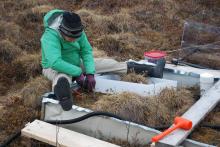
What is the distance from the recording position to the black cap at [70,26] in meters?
5.12

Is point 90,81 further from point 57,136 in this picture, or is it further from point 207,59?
point 207,59

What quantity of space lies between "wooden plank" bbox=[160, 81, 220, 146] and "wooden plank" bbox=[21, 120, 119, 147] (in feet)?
2.11

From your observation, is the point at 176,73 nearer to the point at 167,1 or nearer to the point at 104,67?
the point at 104,67

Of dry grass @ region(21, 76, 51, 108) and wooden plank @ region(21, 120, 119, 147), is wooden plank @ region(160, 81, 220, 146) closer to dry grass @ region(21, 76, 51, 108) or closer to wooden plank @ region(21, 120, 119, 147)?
wooden plank @ region(21, 120, 119, 147)

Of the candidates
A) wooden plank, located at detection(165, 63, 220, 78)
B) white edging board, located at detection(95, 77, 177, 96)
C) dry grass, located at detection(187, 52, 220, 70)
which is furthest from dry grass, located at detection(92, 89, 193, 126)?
dry grass, located at detection(187, 52, 220, 70)

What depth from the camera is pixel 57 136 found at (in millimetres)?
4453

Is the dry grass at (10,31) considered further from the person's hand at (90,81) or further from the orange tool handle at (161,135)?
the orange tool handle at (161,135)

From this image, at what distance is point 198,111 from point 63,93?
1.68 metres

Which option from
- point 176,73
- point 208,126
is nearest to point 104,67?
point 176,73

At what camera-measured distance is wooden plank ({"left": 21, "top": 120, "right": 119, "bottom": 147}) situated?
14.3ft

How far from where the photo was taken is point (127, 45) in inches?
309

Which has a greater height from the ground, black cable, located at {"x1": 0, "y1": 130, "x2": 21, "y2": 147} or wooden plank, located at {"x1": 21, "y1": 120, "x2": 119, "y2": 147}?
wooden plank, located at {"x1": 21, "y1": 120, "x2": 119, "y2": 147}

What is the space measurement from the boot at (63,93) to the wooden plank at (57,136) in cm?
28

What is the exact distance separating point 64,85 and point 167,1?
6.19 m
